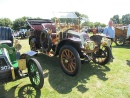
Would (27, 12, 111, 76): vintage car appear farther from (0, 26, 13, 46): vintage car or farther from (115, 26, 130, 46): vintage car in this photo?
(115, 26, 130, 46): vintage car

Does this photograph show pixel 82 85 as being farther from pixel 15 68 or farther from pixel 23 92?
pixel 15 68

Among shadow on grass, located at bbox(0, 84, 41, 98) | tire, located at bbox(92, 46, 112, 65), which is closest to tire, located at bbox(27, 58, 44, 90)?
shadow on grass, located at bbox(0, 84, 41, 98)

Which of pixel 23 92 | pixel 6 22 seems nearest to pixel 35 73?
pixel 23 92

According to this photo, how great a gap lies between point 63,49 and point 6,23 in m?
54.5

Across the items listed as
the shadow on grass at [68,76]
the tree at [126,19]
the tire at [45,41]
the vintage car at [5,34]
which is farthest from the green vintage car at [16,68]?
the tree at [126,19]

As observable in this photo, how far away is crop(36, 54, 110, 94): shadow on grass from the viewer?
4.08m

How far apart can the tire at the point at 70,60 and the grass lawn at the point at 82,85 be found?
0.66 ft

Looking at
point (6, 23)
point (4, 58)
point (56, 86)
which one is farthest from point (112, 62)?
point (6, 23)

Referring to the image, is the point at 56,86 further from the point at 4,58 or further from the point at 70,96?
the point at 4,58

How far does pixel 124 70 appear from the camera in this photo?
5.35 m

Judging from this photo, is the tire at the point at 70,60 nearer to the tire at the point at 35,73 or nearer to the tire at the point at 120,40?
the tire at the point at 35,73

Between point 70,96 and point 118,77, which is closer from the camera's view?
point 70,96

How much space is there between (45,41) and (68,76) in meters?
2.19

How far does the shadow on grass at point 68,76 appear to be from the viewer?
161 inches
